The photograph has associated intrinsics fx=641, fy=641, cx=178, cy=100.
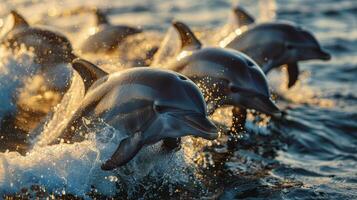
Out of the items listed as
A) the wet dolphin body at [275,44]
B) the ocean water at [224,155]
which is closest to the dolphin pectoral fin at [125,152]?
the ocean water at [224,155]

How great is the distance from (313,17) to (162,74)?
41.6 ft

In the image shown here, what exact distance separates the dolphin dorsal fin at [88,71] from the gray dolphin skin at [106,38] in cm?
494

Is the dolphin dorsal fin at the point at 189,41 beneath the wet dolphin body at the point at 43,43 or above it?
above

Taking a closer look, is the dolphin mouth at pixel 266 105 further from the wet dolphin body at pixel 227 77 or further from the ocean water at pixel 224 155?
the ocean water at pixel 224 155

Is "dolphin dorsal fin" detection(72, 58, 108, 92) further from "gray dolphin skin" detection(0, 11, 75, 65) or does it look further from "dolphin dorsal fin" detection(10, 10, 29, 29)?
"dolphin dorsal fin" detection(10, 10, 29, 29)

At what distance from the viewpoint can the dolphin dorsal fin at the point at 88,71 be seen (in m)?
7.42

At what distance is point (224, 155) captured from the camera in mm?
9094

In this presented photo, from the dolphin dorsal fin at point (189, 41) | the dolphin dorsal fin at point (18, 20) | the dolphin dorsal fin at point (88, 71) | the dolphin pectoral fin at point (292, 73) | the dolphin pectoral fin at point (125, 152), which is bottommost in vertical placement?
the dolphin pectoral fin at point (292, 73)

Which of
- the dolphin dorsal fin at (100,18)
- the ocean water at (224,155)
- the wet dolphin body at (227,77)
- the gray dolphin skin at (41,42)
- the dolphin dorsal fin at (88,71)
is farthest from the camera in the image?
the dolphin dorsal fin at (100,18)

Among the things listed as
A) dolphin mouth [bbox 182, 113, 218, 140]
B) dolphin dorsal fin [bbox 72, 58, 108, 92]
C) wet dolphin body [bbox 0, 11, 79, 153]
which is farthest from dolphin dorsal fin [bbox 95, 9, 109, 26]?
dolphin mouth [bbox 182, 113, 218, 140]

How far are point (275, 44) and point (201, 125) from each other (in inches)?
198

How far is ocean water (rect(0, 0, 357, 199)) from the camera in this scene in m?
7.21

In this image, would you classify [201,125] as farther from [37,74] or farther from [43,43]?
[43,43]

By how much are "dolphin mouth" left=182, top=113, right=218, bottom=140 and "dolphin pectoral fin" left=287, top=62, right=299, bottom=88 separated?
Answer: 5.58 metres
